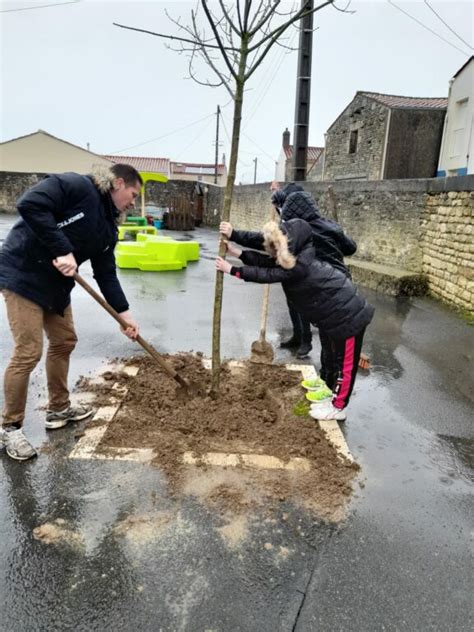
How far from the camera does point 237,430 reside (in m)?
3.73

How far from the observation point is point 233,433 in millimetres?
3680

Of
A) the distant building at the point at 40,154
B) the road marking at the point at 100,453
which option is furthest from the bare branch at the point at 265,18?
the distant building at the point at 40,154

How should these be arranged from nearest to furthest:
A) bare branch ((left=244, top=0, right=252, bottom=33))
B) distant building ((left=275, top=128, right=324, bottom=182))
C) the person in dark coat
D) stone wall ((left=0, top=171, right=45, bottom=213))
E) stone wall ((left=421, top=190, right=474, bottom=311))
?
the person in dark coat → bare branch ((left=244, top=0, right=252, bottom=33)) → stone wall ((left=421, top=190, right=474, bottom=311)) → stone wall ((left=0, top=171, right=45, bottom=213)) → distant building ((left=275, top=128, right=324, bottom=182))

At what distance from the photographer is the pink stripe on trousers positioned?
3707 mm

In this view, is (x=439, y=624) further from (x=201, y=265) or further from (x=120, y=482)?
(x=201, y=265)

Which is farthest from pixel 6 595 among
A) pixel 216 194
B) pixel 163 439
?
pixel 216 194

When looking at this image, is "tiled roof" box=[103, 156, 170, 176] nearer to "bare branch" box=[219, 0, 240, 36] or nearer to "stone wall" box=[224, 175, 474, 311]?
"stone wall" box=[224, 175, 474, 311]

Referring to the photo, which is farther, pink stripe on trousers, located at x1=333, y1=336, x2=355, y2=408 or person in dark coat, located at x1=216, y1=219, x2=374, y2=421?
pink stripe on trousers, located at x1=333, y1=336, x2=355, y2=408

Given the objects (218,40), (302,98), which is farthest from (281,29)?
(302,98)

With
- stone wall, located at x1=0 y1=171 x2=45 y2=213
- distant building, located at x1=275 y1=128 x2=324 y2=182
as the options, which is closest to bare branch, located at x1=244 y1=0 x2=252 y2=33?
stone wall, located at x1=0 y1=171 x2=45 y2=213

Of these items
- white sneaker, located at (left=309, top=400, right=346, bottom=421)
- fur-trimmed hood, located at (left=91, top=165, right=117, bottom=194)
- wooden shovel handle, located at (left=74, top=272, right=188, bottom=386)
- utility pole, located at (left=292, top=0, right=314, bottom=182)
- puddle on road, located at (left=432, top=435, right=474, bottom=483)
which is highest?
utility pole, located at (left=292, top=0, right=314, bottom=182)

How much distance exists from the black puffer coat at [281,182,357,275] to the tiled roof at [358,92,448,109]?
24025mm

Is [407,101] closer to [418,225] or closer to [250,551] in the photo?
[418,225]

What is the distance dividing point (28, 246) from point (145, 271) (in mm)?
8481
